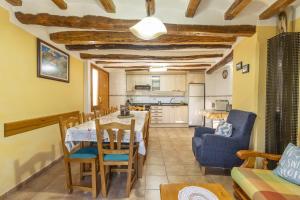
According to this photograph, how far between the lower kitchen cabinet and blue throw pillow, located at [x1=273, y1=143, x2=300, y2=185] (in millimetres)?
5671

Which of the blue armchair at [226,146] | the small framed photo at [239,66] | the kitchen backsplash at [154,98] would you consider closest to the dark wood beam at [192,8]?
the small framed photo at [239,66]

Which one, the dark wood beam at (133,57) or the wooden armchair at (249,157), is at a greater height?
the dark wood beam at (133,57)

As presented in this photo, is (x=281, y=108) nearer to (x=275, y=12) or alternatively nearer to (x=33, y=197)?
(x=275, y=12)

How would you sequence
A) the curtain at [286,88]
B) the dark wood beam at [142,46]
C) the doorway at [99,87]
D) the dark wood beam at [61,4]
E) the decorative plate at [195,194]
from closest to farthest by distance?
the decorative plate at [195,194]
the dark wood beam at [61,4]
the curtain at [286,88]
the dark wood beam at [142,46]
the doorway at [99,87]

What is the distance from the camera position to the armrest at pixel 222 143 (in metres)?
3.01

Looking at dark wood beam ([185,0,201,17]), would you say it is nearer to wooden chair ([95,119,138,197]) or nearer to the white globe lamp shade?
the white globe lamp shade

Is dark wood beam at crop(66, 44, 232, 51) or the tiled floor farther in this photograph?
dark wood beam at crop(66, 44, 232, 51)

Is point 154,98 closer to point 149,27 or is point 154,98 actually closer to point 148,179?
point 148,179

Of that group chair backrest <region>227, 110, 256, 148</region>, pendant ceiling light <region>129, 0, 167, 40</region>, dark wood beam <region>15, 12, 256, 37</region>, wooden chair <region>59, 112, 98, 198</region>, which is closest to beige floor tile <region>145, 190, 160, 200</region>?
wooden chair <region>59, 112, 98, 198</region>

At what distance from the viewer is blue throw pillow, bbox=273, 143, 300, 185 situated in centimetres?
192

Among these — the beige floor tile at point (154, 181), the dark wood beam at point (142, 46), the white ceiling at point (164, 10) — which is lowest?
the beige floor tile at point (154, 181)

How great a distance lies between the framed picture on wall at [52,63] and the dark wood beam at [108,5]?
1255 millimetres

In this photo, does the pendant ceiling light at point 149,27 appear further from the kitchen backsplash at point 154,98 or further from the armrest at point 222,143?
the kitchen backsplash at point 154,98

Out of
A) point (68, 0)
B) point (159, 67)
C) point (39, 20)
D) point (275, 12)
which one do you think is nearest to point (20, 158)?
point (39, 20)
